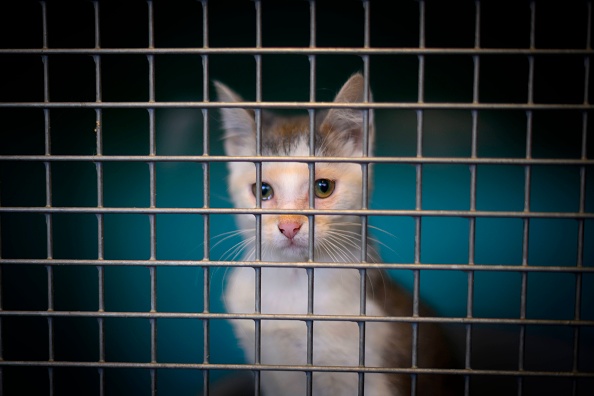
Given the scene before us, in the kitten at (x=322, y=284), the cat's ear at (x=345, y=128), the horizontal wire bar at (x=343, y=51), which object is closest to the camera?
the horizontal wire bar at (x=343, y=51)

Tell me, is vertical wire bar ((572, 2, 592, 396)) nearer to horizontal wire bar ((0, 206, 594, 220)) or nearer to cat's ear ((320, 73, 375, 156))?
horizontal wire bar ((0, 206, 594, 220))

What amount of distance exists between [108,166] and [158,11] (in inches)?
20.2

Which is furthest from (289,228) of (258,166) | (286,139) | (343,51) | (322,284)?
(343,51)

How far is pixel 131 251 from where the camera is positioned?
1.65m

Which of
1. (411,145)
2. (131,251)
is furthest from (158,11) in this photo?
(411,145)

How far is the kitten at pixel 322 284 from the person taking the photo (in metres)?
1.22

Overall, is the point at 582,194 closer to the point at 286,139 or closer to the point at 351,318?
the point at 351,318

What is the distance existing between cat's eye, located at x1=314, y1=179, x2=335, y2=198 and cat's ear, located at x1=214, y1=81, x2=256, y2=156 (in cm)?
22

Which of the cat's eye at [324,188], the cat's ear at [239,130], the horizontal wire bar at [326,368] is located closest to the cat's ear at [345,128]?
the cat's eye at [324,188]

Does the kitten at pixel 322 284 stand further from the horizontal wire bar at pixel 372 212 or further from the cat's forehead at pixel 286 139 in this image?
the horizontal wire bar at pixel 372 212

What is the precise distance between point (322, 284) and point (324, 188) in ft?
0.89

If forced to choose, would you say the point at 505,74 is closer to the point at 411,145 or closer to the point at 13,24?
the point at 411,145

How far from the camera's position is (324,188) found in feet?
4.64

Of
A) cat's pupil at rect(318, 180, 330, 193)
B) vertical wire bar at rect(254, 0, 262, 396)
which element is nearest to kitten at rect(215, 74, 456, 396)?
→ cat's pupil at rect(318, 180, 330, 193)
